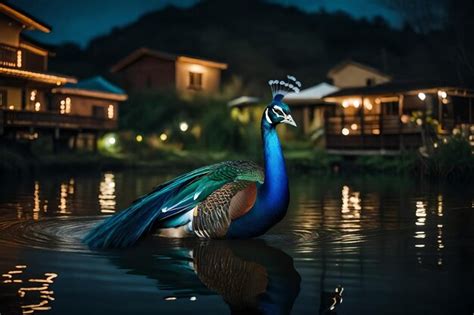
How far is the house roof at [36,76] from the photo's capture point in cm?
3877

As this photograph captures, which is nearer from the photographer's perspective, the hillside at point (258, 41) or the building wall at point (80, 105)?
the building wall at point (80, 105)

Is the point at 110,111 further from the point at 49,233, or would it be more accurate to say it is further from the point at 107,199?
the point at 49,233

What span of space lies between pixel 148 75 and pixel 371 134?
2899 centimetres

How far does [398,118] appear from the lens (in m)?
41.2

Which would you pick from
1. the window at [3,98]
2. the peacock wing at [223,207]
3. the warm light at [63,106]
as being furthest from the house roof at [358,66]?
the peacock wing at [223,207]

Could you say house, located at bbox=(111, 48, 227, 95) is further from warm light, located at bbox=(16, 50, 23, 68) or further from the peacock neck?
the peacock neck

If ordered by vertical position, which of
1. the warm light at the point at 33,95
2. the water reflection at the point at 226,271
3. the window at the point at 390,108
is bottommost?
the water reflection at the point at 226,271

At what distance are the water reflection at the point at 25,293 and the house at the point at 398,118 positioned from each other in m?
31.2

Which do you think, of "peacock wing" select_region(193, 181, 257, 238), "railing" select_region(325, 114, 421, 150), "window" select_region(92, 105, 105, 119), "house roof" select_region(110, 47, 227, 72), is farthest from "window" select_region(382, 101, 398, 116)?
"peacock wing" select_region(193, 181, 257, 238)

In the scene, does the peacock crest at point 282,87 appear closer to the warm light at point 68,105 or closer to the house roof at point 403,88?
the house roof at point 403,88

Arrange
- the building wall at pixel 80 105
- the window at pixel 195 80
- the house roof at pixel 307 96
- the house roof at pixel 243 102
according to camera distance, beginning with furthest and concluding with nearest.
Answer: the window at pixel 195 80, the house roof at pixel 243 102, the house roof at pixel 307 96, the building wall at pixel 80 105

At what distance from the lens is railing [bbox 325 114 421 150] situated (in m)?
39.6

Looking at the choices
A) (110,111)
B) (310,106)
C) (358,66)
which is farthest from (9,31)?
→ (358,66)

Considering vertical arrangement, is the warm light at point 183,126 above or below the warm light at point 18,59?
below
